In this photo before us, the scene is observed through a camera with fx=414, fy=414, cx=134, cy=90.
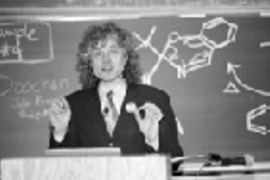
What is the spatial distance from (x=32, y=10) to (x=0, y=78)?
54 cm

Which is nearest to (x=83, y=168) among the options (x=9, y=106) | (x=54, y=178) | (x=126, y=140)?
(x=54, y=178)

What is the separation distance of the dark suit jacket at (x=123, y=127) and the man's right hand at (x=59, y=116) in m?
0.03

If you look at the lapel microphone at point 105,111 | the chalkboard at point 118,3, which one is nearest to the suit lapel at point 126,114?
the lapel microphone at point 105,111

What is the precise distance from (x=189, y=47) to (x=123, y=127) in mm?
749

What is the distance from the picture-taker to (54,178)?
1358 millimetres

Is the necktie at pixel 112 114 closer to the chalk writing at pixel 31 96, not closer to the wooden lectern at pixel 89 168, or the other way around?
the chalk writing at pixel 31 96

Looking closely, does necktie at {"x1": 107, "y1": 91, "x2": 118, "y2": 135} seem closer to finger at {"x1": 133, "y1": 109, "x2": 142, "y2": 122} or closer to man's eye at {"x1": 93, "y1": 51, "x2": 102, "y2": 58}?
finger at {"x1": 133, "y1": 109, "x2": 142, "y2": 122}

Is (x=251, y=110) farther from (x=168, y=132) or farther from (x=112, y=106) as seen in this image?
(x=112, y=106)

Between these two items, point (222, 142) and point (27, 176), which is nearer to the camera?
point (27, 176)

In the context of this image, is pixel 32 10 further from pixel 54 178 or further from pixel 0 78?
pixel 54 178

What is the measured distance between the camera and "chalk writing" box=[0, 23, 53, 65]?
9.83 ft

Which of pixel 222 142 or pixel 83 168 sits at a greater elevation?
pixel 83 168

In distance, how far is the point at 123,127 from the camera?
297 cm

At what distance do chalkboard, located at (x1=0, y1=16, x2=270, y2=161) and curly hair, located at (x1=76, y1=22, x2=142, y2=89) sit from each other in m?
0.05
